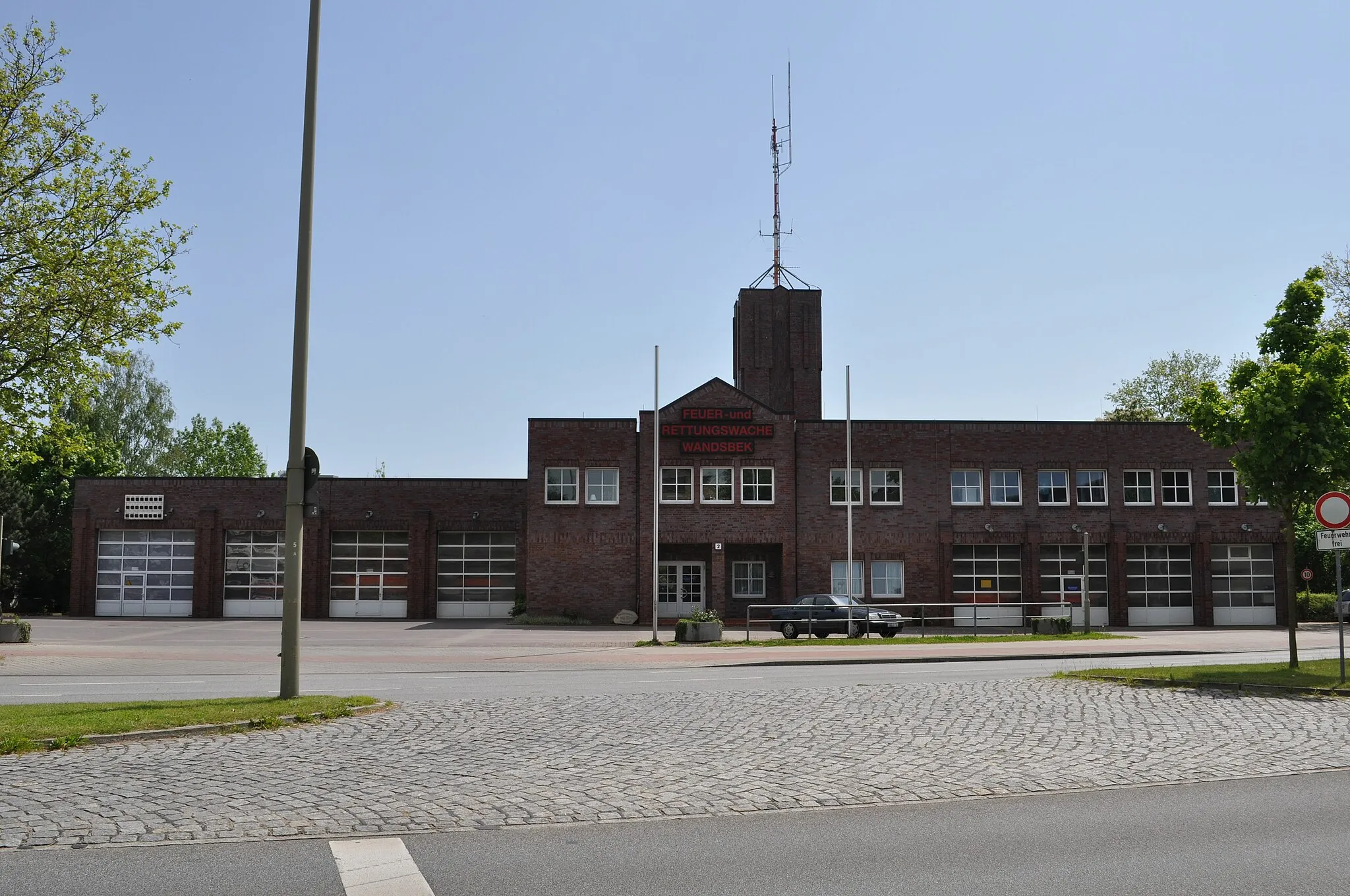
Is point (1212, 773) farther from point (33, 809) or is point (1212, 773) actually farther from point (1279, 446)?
Answer: point (1279, 446)

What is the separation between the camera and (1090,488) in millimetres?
44031

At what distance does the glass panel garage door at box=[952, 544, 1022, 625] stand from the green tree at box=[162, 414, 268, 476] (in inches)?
2310

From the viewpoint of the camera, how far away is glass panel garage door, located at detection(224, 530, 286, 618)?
155ft

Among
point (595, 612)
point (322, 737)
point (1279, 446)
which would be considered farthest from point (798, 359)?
point (322, 737)

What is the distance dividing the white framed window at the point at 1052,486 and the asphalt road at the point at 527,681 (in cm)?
1949

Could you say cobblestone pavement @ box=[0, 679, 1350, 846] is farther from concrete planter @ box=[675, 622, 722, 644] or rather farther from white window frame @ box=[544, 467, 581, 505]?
white window frame @ box=[544, 467, 581, 505]

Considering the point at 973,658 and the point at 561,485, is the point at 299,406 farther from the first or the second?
the point at 561,485

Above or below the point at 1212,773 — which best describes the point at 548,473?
above

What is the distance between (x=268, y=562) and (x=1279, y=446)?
3881 centimetres

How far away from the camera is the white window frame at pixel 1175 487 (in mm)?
44094

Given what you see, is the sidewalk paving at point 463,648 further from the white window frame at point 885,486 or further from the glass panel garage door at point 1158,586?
the white window frame at point 885,486

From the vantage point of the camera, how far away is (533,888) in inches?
240

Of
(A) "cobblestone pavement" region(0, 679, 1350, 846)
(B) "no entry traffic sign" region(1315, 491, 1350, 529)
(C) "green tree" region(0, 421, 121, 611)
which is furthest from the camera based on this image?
(C) "green tree" region(0, 421, 121, 611)

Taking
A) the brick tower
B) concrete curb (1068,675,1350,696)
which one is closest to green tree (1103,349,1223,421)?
the brick tower
